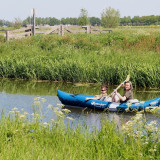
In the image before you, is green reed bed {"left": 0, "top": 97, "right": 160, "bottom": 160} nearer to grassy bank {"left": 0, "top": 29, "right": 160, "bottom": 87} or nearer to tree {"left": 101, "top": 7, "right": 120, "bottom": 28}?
grassy bank {"left": 0, "top": 29, "right": 160, "bottom": 87}

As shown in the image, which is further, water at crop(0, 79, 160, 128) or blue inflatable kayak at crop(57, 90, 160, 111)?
water at crop(0, 79, 160, 128)

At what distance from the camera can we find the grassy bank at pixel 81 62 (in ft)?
59.1

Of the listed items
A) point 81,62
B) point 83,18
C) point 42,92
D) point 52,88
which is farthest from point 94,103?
point 83,18

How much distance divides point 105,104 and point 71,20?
557 ft

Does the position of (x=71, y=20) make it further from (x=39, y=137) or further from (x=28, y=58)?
(x=39, y=137)

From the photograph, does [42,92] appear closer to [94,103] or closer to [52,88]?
[52,88]

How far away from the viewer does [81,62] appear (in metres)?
19.4

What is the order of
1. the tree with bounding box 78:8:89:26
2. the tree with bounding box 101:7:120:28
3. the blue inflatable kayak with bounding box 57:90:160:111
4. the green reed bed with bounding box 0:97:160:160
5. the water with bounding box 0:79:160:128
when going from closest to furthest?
the green reed bed with bounding box 0:97:160:160, the blue inflatable kayak with bounding box 57:90:160:111, the water with bounding box 0:79:160:128, the tree with bounding box 78:8:89:26, the tree with bounding box 101:7:120:28

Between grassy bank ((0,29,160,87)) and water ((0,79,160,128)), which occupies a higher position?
grassy bank ((0,29,160,87))

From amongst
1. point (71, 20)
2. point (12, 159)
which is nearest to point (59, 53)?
point (12, 159)

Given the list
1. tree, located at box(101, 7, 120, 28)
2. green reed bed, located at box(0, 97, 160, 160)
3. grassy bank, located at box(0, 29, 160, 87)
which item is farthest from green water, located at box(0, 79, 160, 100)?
tree, located at box(101, 7, 120, 28)

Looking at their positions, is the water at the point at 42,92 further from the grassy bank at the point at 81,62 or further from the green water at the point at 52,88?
the grassy bank at the point at 81,62

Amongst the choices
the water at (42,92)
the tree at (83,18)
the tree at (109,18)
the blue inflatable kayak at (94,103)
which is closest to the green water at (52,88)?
the water at (42,92)

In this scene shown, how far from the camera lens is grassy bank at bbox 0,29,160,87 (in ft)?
59.1
